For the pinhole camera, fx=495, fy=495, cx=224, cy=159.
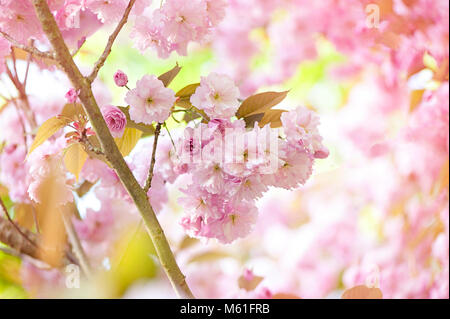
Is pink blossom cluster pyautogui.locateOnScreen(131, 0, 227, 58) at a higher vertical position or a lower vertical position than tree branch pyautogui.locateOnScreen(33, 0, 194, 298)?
higher

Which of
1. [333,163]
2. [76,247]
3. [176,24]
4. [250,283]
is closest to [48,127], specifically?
[176,24]

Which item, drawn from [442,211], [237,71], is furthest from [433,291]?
[237,71]

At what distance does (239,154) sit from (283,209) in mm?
2405

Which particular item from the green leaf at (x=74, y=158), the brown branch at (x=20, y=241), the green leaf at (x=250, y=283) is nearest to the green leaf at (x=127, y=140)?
the green leaf at (x=74, y=158)

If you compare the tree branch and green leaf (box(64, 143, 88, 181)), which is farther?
green leaf (box(64, 143, 88, 181))

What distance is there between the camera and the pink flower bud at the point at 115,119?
541mm

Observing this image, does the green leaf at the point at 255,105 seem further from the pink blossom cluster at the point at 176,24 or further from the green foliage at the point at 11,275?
the green foliage at the point at 11,275

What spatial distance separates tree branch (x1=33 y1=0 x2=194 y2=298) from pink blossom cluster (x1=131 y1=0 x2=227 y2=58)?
0.48 feet

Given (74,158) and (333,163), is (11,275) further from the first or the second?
(333,163)

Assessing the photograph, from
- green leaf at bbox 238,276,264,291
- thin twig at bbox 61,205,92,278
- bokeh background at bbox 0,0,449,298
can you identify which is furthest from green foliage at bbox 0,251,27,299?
green leaf at bbox 238,276,264,291

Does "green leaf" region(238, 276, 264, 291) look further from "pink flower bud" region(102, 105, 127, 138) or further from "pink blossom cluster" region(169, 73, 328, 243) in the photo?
"pink flower bud" region(102, 105, 127, 138)

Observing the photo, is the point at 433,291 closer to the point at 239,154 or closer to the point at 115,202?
the point at 115,202

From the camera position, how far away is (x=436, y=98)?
45.8 inches

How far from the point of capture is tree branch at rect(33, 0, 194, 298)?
458mm
